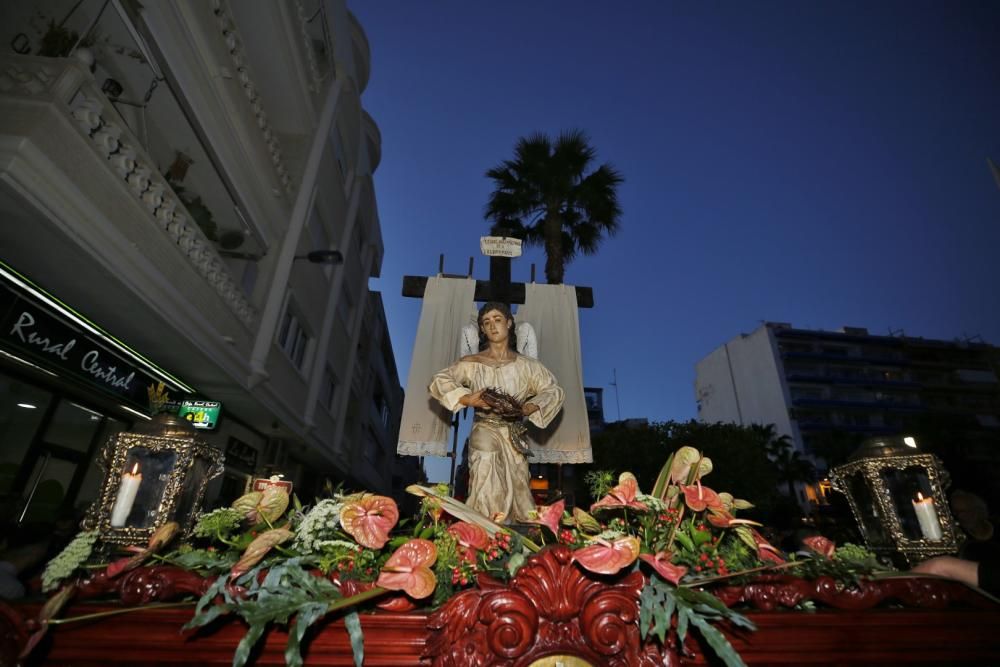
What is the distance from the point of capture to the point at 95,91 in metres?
4.82

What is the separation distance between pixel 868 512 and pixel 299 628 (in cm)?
221

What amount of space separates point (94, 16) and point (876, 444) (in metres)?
8.70

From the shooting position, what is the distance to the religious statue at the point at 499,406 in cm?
296

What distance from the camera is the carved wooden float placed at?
3.43ft

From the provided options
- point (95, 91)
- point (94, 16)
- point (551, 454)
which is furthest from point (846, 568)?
point (94, 16)

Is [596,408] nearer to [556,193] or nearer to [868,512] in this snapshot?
[556,193]

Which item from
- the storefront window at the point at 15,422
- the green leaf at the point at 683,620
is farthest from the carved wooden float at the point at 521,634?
the storefront window at the point at 15,422

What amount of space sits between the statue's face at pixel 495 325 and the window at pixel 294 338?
824 cm

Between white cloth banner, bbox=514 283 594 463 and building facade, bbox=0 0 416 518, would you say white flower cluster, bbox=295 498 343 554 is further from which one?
building facade, bbox=0 0 416 518

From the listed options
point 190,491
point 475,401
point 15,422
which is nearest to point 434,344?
point 475,401

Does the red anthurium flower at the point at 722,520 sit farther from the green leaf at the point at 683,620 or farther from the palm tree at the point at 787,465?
the palm tree at the point at 787,465

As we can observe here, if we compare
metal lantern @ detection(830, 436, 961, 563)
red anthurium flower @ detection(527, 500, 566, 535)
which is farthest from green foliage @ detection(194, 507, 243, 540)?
metal lantern @ detection(830, 436, 961, 563)

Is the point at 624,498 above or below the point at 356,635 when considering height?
above

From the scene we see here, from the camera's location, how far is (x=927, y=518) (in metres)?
1.73
